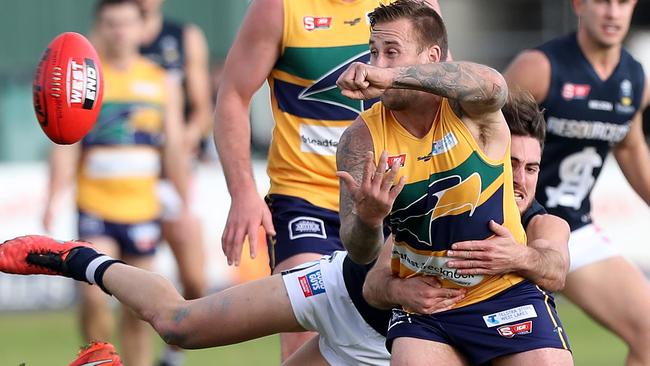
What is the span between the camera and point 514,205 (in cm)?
502

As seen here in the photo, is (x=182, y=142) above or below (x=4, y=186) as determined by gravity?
above

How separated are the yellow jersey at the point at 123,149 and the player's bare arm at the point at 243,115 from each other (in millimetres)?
3681

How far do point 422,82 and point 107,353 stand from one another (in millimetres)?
2050

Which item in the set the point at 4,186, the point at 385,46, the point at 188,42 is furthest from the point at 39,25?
the point at 385,46

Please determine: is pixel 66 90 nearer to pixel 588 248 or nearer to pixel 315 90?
pixel 315 90

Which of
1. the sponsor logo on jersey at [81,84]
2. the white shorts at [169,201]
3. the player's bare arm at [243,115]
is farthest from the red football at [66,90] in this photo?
the white shorts at [169,201]

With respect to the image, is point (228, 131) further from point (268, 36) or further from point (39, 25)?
point (39, 25)

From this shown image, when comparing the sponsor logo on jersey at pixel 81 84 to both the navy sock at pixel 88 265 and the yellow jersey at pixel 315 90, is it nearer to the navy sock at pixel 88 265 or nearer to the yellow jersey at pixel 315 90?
the navy sock at pixel 88 265

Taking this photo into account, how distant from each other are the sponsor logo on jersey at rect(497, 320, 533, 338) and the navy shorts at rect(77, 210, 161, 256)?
5172 millimetres

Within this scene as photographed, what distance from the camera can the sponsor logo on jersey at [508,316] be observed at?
16.2 ft

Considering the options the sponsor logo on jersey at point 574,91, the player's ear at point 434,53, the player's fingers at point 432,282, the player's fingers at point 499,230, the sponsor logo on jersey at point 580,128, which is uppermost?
the player's ear at point 434,53

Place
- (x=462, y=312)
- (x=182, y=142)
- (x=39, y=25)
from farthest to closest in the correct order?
(x=39, y=25) → (x=182, y=142) → (x=462, y=312)

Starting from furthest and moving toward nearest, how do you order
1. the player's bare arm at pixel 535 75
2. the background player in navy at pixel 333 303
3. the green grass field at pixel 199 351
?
the green grass field at pixel 199 351, the player's bare arm at pixel 535 75, the background player in navy at pixel 333 303

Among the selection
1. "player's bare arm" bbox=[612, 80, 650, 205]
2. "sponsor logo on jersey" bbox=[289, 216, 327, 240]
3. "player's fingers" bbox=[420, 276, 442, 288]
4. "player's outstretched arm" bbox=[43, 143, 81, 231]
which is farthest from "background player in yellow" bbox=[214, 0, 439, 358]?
"player's outstretched arm" bbox=[43, 143, 81, 231]
